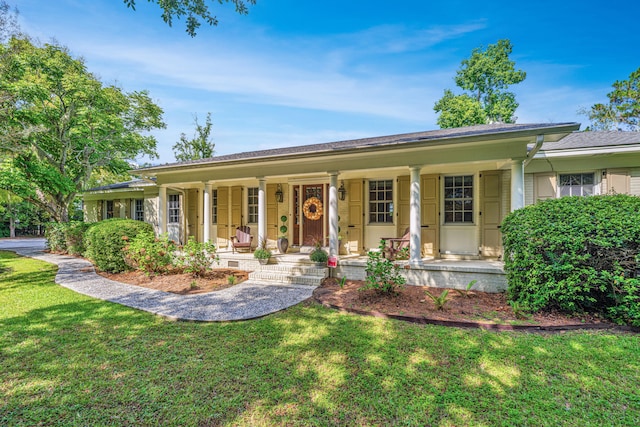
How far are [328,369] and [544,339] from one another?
2703 mm

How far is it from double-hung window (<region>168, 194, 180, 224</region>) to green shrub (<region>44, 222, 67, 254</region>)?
14.0 feet

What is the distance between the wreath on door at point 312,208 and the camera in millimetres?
8953

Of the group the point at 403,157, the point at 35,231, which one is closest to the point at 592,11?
the point at 403,157

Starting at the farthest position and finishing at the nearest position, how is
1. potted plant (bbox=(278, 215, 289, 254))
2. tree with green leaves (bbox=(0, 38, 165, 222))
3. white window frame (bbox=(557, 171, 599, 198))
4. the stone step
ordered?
tree with green leaves (bbox=(0, 38, 165, 222)) < potted plant (bbox=(278, 215, 289, 254)) < white window frame (bbox=(557, 171, 599, 198)) < the stone step

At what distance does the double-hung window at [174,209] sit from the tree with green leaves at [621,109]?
2573 cm

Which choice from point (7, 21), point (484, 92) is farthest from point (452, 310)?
point (484, 92)

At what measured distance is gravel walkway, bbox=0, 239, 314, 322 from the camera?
15.1 feet

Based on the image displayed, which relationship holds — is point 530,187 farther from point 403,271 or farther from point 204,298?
point 204,298

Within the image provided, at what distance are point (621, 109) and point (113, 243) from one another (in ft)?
91.6

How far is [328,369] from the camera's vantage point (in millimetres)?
2926

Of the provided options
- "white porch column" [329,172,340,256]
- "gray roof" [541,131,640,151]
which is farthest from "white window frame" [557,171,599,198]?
"white porch column" [329,172,340,256]

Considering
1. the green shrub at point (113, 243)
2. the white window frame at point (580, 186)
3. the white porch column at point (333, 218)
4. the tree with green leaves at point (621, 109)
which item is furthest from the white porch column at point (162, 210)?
the tree with green leaves at point (621, 109)

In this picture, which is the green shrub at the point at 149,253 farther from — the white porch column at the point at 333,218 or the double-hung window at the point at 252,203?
the white porch column at the point at 333,218

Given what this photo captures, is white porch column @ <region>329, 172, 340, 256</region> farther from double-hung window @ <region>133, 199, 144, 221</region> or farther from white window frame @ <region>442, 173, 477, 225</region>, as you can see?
double-hung window @ <region>133, 199, 144, 221</region>
